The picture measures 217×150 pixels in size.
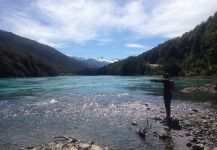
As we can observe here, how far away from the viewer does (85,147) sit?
21703 mm

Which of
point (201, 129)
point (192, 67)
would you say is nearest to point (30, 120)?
point (201, 129)

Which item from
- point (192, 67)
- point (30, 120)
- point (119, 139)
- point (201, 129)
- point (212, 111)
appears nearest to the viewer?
point (119, 139)

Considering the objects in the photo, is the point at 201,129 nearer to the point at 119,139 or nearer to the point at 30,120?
the point at 119,139

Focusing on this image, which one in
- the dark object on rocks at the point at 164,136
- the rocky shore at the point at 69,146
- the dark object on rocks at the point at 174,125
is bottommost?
the rocky shore at the point at 69,146

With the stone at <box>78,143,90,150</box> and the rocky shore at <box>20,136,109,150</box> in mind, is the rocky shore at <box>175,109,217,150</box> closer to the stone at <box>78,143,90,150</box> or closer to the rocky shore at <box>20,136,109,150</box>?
the rocky shore at <box>20,136,109,150</box>

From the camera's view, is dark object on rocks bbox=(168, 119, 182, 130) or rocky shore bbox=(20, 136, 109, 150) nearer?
rocky shore bbox=(20, 136, 109, 150)

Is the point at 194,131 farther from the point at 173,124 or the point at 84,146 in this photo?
the point at 84,146

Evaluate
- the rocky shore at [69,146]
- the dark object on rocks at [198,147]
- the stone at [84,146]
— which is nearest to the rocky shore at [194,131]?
the dark object on rocks at [198,147]

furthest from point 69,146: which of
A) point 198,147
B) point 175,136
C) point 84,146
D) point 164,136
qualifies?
point 175,136

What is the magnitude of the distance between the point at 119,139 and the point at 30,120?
12.0 m

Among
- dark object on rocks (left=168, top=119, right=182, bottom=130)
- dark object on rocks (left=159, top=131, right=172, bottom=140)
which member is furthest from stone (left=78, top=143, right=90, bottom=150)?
dark object on rocks (left=168, top=119, right=182, bottom=130)

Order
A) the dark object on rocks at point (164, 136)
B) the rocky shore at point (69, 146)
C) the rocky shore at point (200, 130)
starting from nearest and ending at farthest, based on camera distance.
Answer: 1. the rocky shore at point (69, 146)
2. the rocky shore at point (200, 130)
3. the dark object on rocks at point (164, 136)

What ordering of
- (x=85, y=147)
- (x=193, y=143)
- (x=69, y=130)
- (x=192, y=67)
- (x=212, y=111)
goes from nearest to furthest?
(x=85, y=147)
(x=193, y=143)
(x=69, y=130)
(x=212, y=111)
(x=192, y=67)

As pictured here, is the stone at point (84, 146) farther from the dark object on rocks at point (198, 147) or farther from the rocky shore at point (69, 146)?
the dark object on rocks at point (198, 147)
